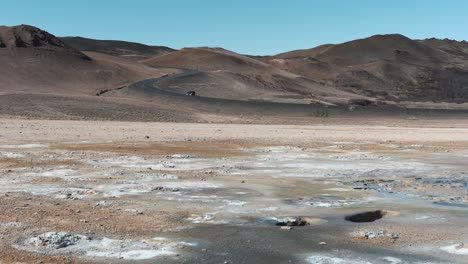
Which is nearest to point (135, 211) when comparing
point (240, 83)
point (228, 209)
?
point (228, 209)

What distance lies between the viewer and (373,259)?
28.3ft

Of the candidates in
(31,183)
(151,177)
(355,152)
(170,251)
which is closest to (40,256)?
(170,251)

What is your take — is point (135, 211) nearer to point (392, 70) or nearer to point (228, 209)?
point (228, 209)

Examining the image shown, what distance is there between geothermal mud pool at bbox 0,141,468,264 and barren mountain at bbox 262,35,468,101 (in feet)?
331

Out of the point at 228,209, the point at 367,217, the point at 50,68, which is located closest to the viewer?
the point at 367,217

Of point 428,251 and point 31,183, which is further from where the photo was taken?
point 31,183

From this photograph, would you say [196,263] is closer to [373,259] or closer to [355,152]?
[373,259]

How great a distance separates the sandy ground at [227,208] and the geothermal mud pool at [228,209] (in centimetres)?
3

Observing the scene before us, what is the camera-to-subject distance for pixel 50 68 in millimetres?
101875

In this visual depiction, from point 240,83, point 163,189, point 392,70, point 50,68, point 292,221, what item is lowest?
point 163,189

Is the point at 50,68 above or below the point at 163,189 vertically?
above

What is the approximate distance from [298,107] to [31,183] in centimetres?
5879

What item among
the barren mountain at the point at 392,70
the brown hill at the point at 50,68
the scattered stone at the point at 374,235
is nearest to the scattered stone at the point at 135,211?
the scattered stone at the point at 374,235

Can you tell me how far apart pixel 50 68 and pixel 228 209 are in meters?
94.5
